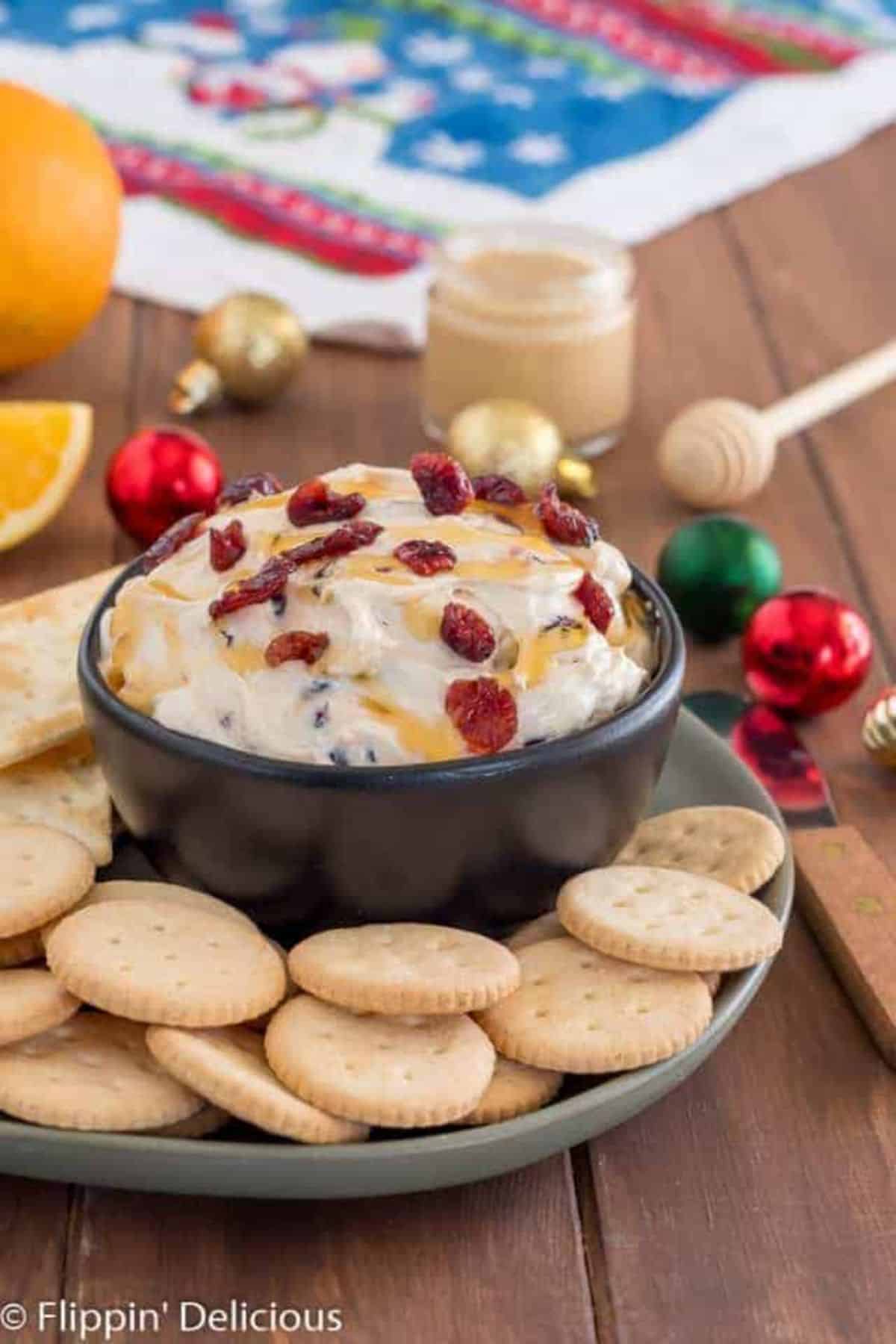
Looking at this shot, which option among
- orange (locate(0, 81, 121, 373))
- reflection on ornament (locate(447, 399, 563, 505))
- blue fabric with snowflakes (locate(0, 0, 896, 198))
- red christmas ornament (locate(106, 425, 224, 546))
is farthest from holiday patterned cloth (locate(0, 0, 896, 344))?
red christmas ornament (locate(106, 425, 224, 546))

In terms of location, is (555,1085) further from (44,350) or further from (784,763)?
(44,350)

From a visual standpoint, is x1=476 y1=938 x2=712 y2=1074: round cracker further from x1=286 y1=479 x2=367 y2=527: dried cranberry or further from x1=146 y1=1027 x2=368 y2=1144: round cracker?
x1=286 y1=479 x2=367 y2=527: dried cranberry

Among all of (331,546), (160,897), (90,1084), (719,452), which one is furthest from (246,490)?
(719,452)

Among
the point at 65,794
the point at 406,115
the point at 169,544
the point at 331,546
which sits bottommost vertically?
the point at 406,115

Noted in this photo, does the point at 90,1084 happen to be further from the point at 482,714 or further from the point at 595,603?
the point at 595,603

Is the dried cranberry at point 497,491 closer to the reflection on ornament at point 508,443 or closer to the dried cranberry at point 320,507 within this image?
the dried cranberry at point 320,507

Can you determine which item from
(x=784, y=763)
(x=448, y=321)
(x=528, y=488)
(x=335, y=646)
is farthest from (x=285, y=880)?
(x=448, y=321)
